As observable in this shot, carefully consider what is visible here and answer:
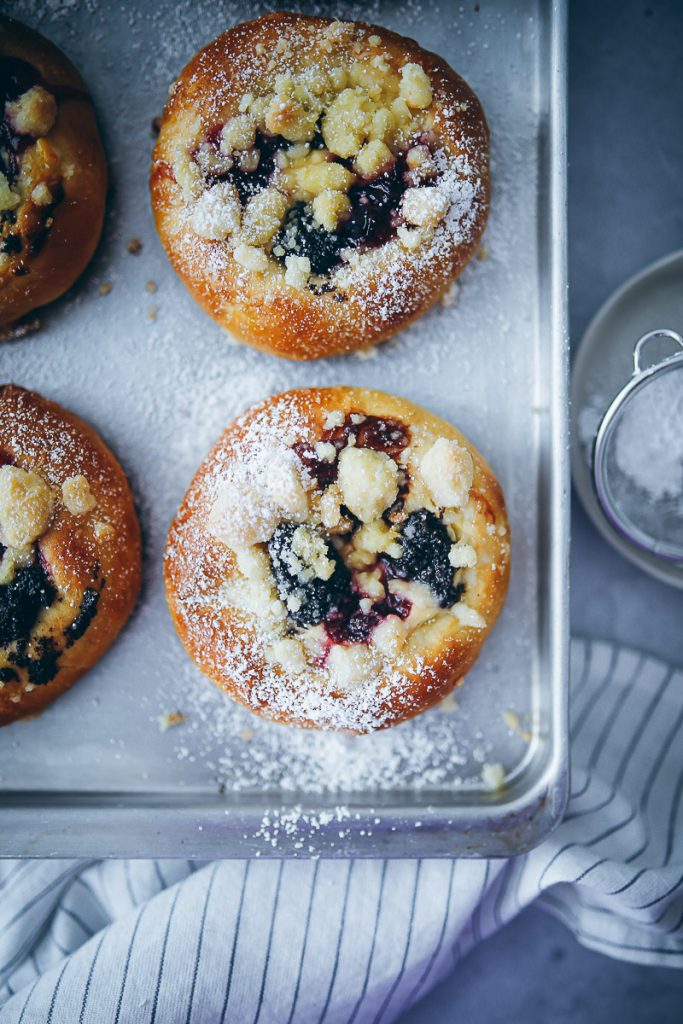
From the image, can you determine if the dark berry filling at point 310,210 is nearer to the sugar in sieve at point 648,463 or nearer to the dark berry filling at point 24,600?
the sugar in sieve at point 648,463

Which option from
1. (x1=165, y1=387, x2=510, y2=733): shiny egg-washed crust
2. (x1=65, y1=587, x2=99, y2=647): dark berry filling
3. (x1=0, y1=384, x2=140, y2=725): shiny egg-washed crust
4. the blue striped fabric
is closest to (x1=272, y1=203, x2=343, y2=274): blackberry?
(x1=165, y1=387, x2=510, y2=733): shiny egg-washed crust

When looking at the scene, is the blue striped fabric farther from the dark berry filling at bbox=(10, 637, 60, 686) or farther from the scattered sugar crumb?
the dark berry filling at bbox=(10, 637, 60, 686)

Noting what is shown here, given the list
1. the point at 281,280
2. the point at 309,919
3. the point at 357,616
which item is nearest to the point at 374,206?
the point at 281,280

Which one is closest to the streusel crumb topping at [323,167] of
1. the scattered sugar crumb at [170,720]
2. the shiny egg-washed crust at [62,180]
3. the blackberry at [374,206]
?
the blackberry at [374,206]

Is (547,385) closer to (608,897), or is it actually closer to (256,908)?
(608,897)

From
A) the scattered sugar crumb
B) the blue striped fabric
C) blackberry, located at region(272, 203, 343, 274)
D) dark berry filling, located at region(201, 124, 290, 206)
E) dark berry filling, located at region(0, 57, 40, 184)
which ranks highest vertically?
dark berry filling, located at region(0, 57, 40, 184)

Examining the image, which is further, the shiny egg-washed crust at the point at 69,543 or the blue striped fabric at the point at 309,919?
the blue striped fabric at the point at 309,919
